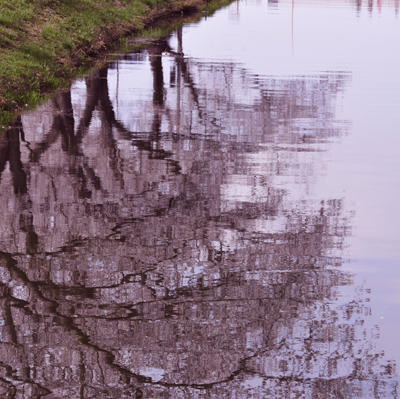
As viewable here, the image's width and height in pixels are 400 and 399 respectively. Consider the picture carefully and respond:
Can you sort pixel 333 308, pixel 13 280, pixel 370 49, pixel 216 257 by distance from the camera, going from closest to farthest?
pixel 333 308 < pixel 13 280 < pixel 216 257 < pixel 370 49

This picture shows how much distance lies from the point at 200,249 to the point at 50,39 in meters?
16.6

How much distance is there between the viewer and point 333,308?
7086 millimetres

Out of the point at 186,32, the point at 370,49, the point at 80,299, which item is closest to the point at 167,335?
the point at 80,299

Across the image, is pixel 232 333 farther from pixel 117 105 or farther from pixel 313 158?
pixel 117 105

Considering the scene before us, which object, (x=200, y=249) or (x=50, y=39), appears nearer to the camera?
(x=200, y=249)

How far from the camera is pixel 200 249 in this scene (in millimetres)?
8570

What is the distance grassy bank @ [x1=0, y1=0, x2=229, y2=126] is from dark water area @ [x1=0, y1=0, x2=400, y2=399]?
786mm

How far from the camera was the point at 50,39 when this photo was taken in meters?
24.0

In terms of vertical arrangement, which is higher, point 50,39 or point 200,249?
point 50,39

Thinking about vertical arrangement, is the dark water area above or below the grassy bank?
below

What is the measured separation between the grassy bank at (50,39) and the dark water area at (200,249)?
786 mm

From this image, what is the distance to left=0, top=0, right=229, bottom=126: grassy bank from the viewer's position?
1748 cm

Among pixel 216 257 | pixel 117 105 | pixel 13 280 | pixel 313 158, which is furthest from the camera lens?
pixel 117 105

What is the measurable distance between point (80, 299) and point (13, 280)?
2.36 feet
